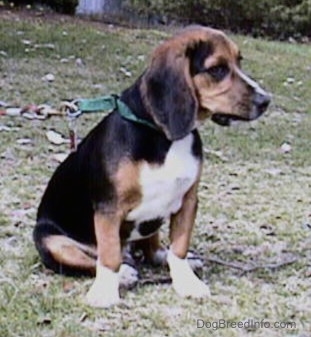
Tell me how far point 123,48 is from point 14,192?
739 centimetres

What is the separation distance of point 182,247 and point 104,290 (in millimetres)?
387

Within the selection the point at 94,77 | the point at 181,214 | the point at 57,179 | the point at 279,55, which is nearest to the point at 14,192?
the point at 57,179

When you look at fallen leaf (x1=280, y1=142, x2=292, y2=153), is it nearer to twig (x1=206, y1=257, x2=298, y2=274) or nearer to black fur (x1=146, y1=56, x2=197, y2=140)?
twig (x1=206, y1=257, x2=298, y2=274)

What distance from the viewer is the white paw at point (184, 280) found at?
3.71 m

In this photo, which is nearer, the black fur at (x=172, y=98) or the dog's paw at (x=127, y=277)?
the black fur at (x=172, y=98)

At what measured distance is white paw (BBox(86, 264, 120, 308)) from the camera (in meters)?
3.58

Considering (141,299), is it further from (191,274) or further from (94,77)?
(94,77)

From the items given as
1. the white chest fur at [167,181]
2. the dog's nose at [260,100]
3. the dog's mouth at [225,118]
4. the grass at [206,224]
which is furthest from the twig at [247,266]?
the dog's nose at [260,100]

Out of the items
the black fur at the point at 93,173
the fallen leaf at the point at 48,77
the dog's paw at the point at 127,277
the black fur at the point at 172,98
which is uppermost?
the black fur at the point at 172,98

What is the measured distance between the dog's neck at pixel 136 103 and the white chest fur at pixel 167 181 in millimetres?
153

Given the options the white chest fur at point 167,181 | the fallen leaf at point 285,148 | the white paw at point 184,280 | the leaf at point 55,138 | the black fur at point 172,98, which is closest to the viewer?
the black fur at point 172,98

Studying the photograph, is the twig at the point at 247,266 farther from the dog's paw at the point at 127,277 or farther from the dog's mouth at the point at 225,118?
the dog's mouth at the point at 225,118

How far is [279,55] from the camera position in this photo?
14602mm

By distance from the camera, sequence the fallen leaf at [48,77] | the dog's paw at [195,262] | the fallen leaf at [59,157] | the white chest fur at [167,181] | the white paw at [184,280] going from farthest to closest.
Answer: the fallen leaf at [48,77], the fallen leaf at [59,157], the dog's paw at [195,262], the white paw at [184,280], the white chest fur at [167,181]
